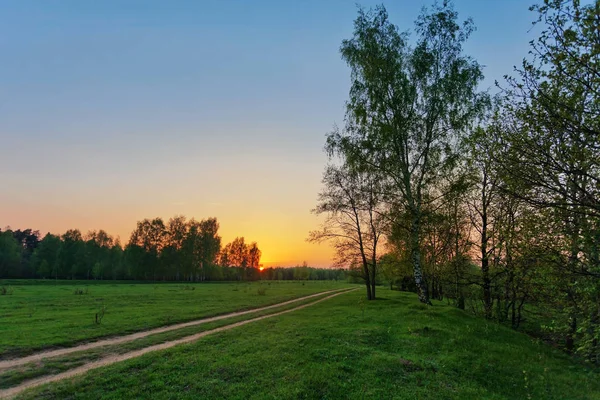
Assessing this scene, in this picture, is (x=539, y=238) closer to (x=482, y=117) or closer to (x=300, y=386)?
(x=300, y=386)

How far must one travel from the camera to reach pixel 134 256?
95938mm

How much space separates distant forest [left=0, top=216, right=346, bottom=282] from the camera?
9136cm

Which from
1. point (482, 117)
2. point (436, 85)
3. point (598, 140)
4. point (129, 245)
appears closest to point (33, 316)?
point (598, 140)

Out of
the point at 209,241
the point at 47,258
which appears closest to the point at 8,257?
the point at 47,258

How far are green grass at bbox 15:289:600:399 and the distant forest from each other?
86840 mm

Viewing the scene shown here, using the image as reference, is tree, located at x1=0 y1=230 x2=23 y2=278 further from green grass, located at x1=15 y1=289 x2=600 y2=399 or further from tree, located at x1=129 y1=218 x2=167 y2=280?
green grass, located at x1=15 y1=289 x2=600 y2=399

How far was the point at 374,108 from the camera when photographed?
72.9 feet

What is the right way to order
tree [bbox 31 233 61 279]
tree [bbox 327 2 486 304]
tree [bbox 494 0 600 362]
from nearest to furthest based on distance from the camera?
tree [bbox 494 0 600 362], tree [bbox 327 2 486 304], tree [bbox 31 233 61 279]

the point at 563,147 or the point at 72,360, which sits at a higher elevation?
the point at 563,147

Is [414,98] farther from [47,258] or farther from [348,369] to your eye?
[47,258]

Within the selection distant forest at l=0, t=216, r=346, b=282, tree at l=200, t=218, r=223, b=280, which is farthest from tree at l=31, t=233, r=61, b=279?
tree at l=200, t=218, r=223, b=280

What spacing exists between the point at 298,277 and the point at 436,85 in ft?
523

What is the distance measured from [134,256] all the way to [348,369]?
336 feet

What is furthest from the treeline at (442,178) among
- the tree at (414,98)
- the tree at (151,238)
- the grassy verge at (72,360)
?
the tree at (151,238)
